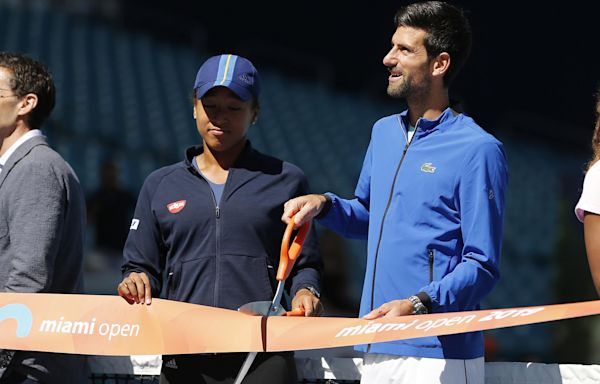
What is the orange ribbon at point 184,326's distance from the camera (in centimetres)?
263

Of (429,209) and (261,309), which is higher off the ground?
(429,209)

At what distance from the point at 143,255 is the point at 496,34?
1177 cm

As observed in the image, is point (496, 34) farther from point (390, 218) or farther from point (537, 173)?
point (390, 218)

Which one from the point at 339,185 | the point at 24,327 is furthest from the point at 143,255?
the point at 339,185

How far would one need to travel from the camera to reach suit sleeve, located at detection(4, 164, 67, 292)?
299cm

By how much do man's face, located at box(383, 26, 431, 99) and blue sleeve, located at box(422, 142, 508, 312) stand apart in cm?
28

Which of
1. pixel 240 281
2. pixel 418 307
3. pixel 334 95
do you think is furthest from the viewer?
pixel 334 95

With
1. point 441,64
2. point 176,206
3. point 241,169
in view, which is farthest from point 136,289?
point 441,64

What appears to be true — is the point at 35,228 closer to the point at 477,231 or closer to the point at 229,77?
the point at 229,77

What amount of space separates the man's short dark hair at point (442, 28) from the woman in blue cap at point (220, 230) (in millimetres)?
560

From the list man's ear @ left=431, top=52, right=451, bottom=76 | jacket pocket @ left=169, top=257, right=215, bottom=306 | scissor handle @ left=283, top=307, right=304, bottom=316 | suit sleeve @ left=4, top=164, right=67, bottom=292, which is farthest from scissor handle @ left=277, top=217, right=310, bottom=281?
suit sleeve @ left=4, top=164, right=67, bottom=292

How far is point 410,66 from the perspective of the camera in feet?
9.54

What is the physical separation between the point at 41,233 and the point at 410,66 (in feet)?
3.88

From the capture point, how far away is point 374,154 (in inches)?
119
